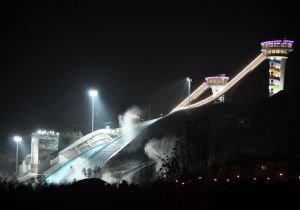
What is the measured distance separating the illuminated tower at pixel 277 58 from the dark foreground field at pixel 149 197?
68.2m

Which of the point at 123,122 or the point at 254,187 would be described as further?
the point at 123,122

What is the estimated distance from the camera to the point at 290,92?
106625 mm

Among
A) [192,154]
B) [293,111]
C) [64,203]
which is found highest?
[293,111]

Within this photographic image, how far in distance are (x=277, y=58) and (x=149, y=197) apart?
2974 inches

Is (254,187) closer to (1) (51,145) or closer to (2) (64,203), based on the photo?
(2) (64,203)

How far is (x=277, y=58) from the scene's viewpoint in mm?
114000

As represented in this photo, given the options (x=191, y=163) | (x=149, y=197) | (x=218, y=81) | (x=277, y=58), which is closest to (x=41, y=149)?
(x=218, y=81)

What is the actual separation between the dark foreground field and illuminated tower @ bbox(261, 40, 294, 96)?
68203 mm

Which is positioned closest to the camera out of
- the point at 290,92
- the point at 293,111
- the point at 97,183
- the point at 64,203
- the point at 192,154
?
the point at 64,203

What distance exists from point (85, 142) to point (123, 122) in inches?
368

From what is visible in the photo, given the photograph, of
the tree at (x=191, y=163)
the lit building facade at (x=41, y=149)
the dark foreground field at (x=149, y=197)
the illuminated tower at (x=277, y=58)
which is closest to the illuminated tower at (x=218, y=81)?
the illuminated tower at (x=277, y=58)

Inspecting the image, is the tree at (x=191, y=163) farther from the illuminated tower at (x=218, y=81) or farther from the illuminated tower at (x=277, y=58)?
the illuminated tower at (x=218, y=81)

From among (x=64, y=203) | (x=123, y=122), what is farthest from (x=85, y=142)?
(x=64, y=203)

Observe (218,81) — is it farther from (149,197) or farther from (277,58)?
(149,197)
